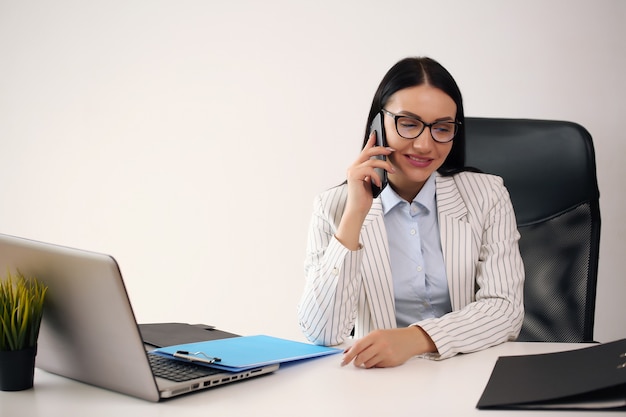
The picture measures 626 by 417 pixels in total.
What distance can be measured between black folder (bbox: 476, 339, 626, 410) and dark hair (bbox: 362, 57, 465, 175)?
0.72 m

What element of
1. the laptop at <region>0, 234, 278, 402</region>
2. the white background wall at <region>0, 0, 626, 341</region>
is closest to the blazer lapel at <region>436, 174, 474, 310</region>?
the laptop at <region>0, 234, 278, 402</region>

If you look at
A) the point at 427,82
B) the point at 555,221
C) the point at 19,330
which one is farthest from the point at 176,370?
the point at 555,221

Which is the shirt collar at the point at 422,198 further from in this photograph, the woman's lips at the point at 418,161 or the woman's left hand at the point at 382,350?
the woman's left hand at the point at 382,350

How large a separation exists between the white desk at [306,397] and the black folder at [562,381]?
0.05ft

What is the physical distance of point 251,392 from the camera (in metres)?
1.10

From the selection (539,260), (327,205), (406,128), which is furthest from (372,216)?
(539,260)

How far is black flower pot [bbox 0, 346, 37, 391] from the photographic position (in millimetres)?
1075

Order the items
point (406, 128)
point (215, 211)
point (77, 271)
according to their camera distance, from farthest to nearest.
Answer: point (215, 211) → point (406, 128) → point (77, 271)

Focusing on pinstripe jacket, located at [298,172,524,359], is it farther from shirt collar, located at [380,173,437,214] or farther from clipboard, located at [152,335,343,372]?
clipboard, located at [152,335,343,372]

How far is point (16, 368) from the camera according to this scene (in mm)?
1088

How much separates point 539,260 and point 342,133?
3.48ft

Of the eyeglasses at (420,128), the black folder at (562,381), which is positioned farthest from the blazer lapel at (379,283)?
the black folder at (562,381)

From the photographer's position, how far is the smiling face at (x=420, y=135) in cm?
167

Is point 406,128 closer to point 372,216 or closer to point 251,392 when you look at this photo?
point 372,216
